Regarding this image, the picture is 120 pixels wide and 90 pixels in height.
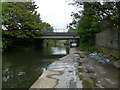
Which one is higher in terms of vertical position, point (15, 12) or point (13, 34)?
point (15, 12)

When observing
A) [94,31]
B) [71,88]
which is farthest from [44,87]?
[94,31]

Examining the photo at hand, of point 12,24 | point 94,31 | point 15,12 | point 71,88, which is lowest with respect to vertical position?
point 71,88

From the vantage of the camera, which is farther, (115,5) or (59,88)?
(115,5)

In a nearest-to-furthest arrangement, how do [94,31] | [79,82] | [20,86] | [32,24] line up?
1. [79,82]
2. [20,86]
3. [94,31]
4. [32,24]

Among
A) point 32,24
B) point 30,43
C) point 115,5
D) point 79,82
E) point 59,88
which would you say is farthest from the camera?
point 30,43

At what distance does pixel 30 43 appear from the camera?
30.5 m

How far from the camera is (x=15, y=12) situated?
763 inches

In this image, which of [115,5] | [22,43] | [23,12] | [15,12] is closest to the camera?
[115,5]

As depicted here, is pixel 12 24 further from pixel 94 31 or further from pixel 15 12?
pixel 94 31

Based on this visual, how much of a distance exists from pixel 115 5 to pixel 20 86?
527 centimetres

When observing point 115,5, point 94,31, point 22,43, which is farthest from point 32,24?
point 115,5

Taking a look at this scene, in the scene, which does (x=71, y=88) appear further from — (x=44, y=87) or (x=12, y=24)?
(x=12, y=24)

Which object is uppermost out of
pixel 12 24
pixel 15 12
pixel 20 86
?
pixel 15 12

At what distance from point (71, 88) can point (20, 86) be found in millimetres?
2382
